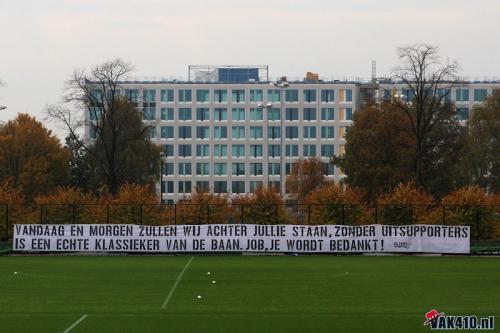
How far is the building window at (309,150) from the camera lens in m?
163

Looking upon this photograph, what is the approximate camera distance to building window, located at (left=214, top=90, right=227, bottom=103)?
→ 162m

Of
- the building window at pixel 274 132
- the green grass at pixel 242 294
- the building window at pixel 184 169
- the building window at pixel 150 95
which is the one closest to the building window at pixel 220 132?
the building window at pixel 184 169

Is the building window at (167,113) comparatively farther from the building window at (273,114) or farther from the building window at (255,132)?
the building window at (273,114)

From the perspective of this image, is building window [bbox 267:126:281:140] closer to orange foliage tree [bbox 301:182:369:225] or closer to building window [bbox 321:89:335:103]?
building window [bbox 321:89:335:103]

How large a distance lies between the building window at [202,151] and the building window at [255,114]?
797 centimetres

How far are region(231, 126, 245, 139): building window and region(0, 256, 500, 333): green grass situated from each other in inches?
4407

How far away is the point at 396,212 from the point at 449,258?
43.2ft

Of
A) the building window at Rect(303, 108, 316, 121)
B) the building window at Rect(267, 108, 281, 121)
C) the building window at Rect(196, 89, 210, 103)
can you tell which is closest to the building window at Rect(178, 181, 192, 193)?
the building window at Rect(196, 89, 210, 103)

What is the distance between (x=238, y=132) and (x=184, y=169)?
9.72m

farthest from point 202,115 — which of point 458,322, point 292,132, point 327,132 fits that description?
point 458,322

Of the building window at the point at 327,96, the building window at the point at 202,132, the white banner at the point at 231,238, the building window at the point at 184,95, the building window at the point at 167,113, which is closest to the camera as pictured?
the white banner at the point at 231,238

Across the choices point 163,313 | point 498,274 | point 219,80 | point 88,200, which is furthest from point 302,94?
point 163,313

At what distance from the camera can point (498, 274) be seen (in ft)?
140

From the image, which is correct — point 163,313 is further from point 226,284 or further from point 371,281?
point 371,281
